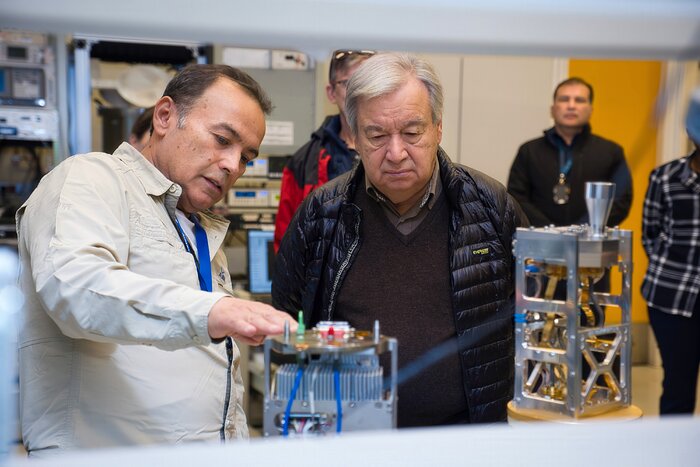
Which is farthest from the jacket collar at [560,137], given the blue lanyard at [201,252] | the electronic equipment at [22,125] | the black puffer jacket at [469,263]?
the electronic equipment at [22,125]

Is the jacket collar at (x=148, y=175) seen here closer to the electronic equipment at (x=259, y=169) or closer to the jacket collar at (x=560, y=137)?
the jacket collar at (x=560, y=137)

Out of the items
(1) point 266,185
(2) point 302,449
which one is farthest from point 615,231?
(1) point 266,185

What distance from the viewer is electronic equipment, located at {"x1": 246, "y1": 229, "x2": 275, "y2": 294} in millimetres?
3318

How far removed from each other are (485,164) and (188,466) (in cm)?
127

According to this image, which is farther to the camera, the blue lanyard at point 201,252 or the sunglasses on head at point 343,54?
the blue lanyard at point 201,252

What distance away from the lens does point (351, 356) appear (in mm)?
655

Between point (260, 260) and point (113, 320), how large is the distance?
8.50 feet

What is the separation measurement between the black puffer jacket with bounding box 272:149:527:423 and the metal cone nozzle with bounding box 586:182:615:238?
0.18 m

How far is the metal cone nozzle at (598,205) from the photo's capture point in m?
0.87

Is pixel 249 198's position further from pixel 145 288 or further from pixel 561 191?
pixel 145 288

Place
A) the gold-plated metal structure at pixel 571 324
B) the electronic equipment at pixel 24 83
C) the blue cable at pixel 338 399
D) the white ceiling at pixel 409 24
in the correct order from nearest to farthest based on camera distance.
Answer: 1. the white ceiling at pixel 409 24
2. the blue cable at pixel 338 399
3. the gold-plated metal structure at pixel 571 324
4. the electronic equipment at pixel 24 83

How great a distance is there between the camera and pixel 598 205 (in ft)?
2.87

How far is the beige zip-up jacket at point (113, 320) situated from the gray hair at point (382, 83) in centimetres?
30

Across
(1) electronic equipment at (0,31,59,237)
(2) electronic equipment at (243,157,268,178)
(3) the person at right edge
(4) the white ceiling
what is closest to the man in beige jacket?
(4) the white ceiling
